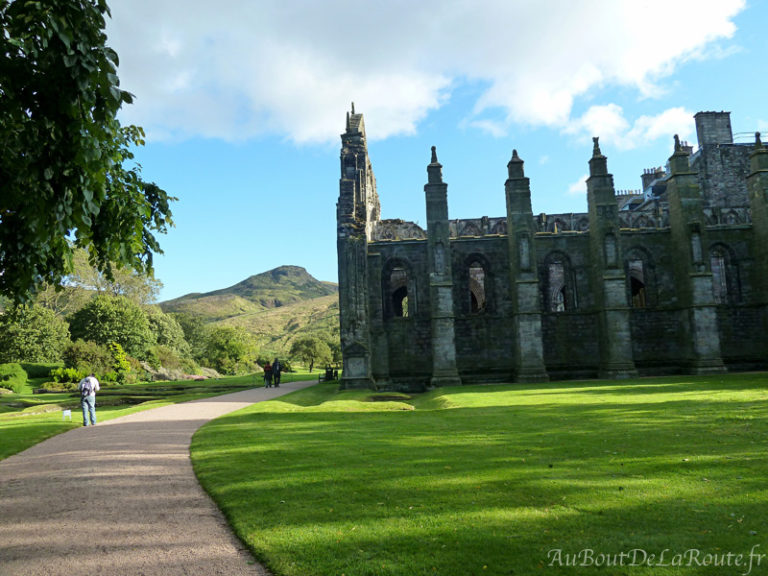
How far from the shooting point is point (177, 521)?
18.8ft

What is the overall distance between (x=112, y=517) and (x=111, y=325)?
44.5 meters

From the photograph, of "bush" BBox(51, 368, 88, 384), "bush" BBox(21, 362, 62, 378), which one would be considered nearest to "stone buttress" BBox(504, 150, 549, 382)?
"bush" BBox(51, 368, 88, 384)

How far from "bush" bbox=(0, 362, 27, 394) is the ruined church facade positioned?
24.5 meters

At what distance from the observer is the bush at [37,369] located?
130ft

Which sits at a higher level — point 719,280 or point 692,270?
point 719,280

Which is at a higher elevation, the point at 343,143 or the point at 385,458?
the point at 343,143

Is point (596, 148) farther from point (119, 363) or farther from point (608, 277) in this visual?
point (119, 363)

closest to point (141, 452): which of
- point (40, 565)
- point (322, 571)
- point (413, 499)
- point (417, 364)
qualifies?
point (40, 565)

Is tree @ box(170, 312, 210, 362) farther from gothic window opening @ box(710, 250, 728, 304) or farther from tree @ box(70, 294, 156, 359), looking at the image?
gothic window opening @ box(710, 250, 728, 304)

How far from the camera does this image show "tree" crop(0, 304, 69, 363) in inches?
1666

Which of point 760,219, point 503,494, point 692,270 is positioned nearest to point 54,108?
point 503,494

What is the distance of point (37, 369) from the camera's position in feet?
131

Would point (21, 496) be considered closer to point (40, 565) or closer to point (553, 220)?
point (40, 565)

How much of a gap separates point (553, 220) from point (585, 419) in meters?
34.5
